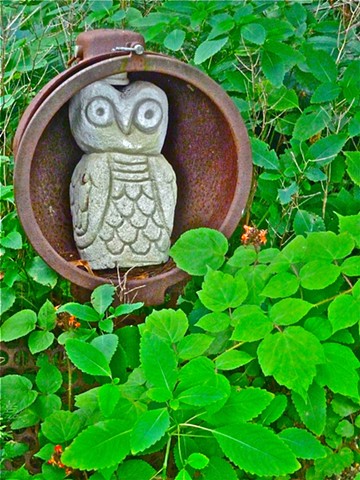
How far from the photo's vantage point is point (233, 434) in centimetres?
137

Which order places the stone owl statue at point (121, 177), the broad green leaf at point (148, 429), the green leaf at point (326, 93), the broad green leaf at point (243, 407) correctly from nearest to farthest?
the broad green leaf at point (148, 429) < the broad green leaf at point (243, 407) < the stone owl statue at point (121, 177) < the green leaf at point (326, 93)

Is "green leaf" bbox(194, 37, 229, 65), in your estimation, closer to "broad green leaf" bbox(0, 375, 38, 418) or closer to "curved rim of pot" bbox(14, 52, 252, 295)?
"curved rim of pot" bbox(14, 52, 252, 295)

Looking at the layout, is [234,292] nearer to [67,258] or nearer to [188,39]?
[67,258]

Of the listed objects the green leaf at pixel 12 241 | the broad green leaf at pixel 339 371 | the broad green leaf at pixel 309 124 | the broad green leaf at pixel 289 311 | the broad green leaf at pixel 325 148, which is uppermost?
the broad green leaf at pixel 309 124

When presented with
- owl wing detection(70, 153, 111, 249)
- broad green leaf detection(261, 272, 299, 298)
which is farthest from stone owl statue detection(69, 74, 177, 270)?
broad green leaf detection(261, 272, 299, 298)

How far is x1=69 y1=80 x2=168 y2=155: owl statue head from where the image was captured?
1.73m

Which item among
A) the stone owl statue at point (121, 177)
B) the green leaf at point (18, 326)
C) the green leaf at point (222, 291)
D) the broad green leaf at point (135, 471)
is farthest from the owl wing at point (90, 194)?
the broad green leaf at point (135, 471)

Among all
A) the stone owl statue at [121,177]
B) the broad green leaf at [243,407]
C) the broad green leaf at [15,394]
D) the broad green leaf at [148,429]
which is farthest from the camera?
the stone owl statue at [121,177]

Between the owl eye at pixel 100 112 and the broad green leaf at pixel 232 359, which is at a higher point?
the owl eye at pixel 100 112

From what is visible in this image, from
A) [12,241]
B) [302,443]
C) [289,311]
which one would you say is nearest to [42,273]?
[12,241]

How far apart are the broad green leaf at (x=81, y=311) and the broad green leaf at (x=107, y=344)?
0.05 metres

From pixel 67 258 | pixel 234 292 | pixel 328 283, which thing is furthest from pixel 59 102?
pixel 328 283

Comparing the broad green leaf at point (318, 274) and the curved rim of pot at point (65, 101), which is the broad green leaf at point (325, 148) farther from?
the broad green leaf at point (318, 274)

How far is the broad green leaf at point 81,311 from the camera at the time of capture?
5.37 ft
